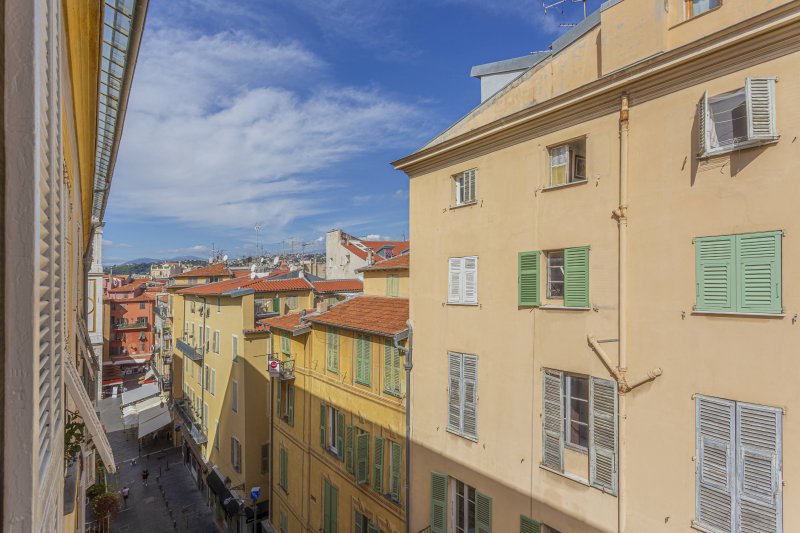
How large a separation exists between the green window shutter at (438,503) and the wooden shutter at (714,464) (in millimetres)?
6051

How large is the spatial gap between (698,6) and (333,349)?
13800 millimetres

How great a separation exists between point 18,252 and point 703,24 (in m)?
10.0

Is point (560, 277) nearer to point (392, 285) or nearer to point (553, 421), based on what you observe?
point (553, 421)

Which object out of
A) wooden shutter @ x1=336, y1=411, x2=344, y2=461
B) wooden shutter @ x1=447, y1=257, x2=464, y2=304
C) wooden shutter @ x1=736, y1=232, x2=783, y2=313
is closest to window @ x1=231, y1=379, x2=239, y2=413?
wooden shutter @ x1=336, y1=411, x2=344, y2=461

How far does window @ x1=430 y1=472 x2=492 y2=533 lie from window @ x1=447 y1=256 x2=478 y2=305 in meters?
4.77

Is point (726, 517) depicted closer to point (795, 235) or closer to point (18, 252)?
point (795, 235)

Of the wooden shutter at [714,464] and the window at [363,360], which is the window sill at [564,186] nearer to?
the wooden shutter at [714,464]

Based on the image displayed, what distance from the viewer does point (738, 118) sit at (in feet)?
22.6

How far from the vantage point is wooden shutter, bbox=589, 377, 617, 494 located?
8203mm

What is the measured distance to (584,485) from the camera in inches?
340

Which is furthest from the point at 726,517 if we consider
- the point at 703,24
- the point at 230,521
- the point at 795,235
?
the point at 230,521

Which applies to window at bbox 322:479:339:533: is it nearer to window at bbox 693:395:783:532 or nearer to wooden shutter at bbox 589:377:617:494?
wooden shutter at bbox 589:377:617:494

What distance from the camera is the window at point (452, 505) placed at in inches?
437

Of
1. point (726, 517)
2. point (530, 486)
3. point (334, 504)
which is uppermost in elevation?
point (726, 517)
